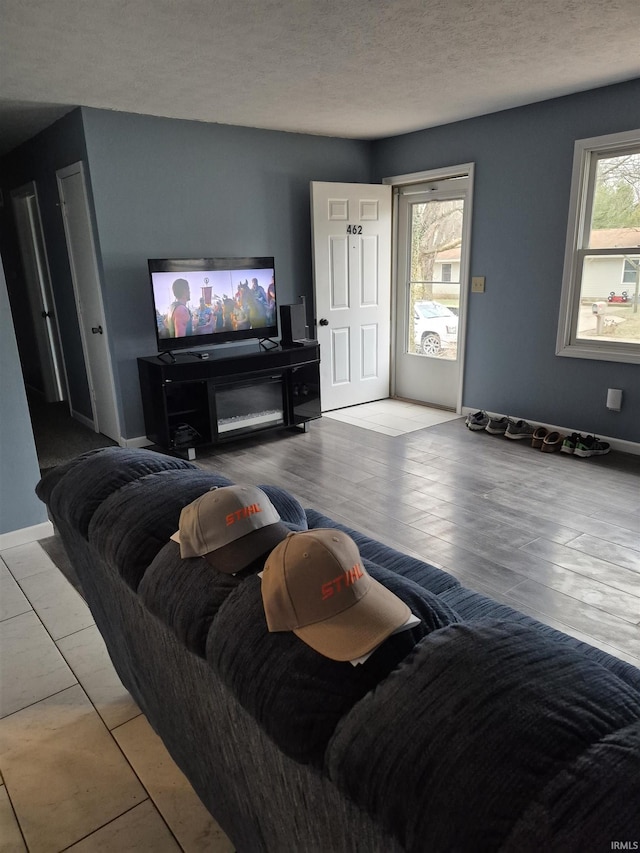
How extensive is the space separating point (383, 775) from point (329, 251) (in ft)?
16.0

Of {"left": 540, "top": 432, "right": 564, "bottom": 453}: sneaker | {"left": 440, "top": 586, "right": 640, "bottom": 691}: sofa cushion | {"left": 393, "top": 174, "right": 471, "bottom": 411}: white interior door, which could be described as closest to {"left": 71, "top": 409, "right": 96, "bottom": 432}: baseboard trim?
{"left": 393, "top": 174, "right": 471, "bottom": 411}: white interior door

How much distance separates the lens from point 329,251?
512 cm

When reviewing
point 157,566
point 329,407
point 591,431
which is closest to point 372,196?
point 329,407

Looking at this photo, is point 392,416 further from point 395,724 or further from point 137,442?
point 395,724

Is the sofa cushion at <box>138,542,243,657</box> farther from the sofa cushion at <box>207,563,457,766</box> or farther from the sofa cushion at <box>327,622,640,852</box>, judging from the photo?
the sofa cushion at <box>327,622,640,852</box>

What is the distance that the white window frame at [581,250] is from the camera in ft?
12.6

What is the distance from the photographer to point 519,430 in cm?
452

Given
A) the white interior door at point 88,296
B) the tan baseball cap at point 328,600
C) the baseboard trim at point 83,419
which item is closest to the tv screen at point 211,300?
the white interior door at point 88,296

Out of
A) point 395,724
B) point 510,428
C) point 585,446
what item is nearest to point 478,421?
point 510,428

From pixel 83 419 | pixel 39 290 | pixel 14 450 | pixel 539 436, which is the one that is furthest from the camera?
pixel 39 290

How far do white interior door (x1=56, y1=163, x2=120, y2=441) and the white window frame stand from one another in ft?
11.3

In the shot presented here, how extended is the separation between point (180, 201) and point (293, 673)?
4.27m

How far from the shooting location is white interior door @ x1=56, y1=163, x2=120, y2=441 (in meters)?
4.20

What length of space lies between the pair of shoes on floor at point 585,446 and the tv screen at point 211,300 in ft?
8.09
